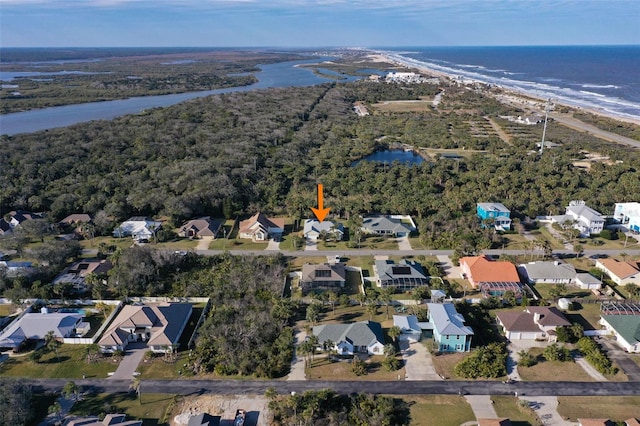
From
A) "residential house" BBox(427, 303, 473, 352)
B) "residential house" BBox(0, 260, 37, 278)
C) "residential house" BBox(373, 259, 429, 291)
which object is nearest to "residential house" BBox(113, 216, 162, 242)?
"residential house" BBox(0, 260, 37, 278)

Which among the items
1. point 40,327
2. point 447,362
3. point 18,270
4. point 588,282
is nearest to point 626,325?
point 588,282

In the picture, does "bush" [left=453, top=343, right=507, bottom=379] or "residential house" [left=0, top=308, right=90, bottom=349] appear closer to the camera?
"bush" [left=453, top=343, right=507, bottom=379]

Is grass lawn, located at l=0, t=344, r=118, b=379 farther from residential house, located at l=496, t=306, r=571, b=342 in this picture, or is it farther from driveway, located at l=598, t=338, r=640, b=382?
driveway, located at l=598, t=338, r=640, b=382

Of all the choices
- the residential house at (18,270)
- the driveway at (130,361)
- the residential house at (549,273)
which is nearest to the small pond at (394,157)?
the residential house at (549,273)

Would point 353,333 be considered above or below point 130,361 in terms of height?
above

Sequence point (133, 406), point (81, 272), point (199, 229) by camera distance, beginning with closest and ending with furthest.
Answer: point (133, 406)
point (81, 272)
point (199, 229)

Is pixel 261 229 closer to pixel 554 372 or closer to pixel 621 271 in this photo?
pixel 554 372

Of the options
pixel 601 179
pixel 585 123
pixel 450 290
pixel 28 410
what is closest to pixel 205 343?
pixel 28 410
